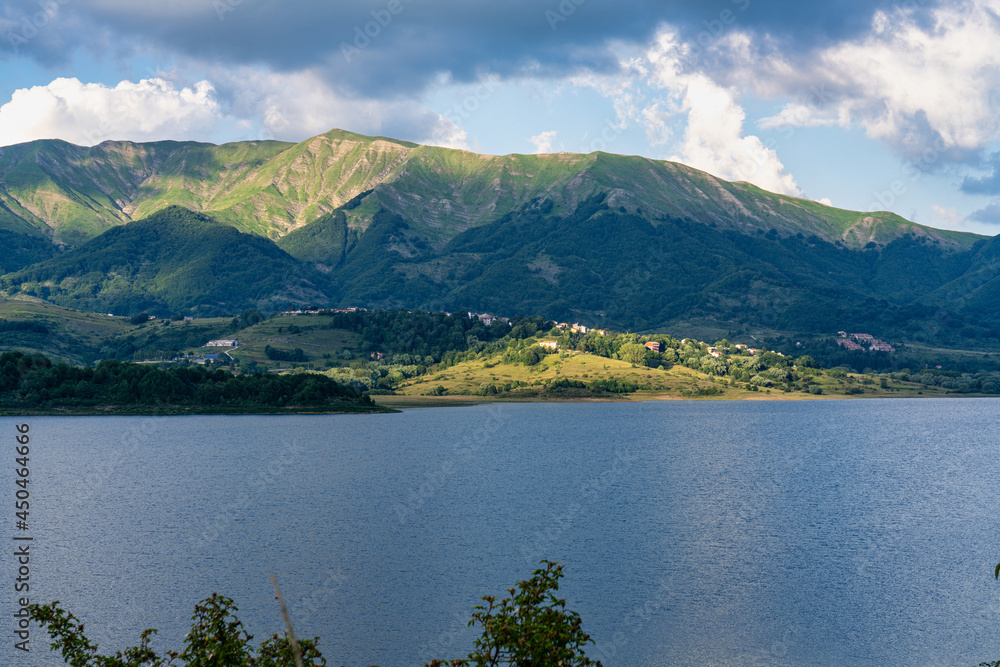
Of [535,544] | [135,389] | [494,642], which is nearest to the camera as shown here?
[494,642]

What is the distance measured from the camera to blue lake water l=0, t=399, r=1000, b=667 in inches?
1855

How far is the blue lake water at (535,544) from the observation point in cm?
4712

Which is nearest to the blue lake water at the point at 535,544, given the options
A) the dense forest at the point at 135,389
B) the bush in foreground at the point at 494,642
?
the bush in foreground at the point at 494,642

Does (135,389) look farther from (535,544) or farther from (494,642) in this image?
(494,642)

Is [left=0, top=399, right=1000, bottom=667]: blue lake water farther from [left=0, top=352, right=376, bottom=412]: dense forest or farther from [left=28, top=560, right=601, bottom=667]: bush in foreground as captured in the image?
[left=0, top=352, right=376, bottom=412]: dense forest

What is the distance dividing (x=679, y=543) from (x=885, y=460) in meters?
72.8

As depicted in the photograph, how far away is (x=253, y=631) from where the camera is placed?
4656 cm

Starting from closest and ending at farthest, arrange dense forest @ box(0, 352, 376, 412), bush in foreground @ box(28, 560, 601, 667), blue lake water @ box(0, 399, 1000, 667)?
bush in foreground @ box(28, 560, 601, 667) → blue lake water @ box(0, 399, 1000, 667) → dense forest @ box(0, 352, 376, 412)

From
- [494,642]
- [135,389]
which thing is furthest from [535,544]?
[135,389]

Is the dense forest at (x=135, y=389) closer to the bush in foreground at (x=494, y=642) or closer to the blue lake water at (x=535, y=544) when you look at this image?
the blue lake water at (x=535, y=544)

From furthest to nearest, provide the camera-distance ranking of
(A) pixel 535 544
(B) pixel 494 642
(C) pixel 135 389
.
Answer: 1. (C) pixel 135 389
2. (A) pixel 535 544
3. (B) pixel 494 642

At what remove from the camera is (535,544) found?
66.9 metres

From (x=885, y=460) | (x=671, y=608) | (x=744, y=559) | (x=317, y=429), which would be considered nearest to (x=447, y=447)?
(x=317, y=429)

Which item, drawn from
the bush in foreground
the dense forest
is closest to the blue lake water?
the bush in foreground
